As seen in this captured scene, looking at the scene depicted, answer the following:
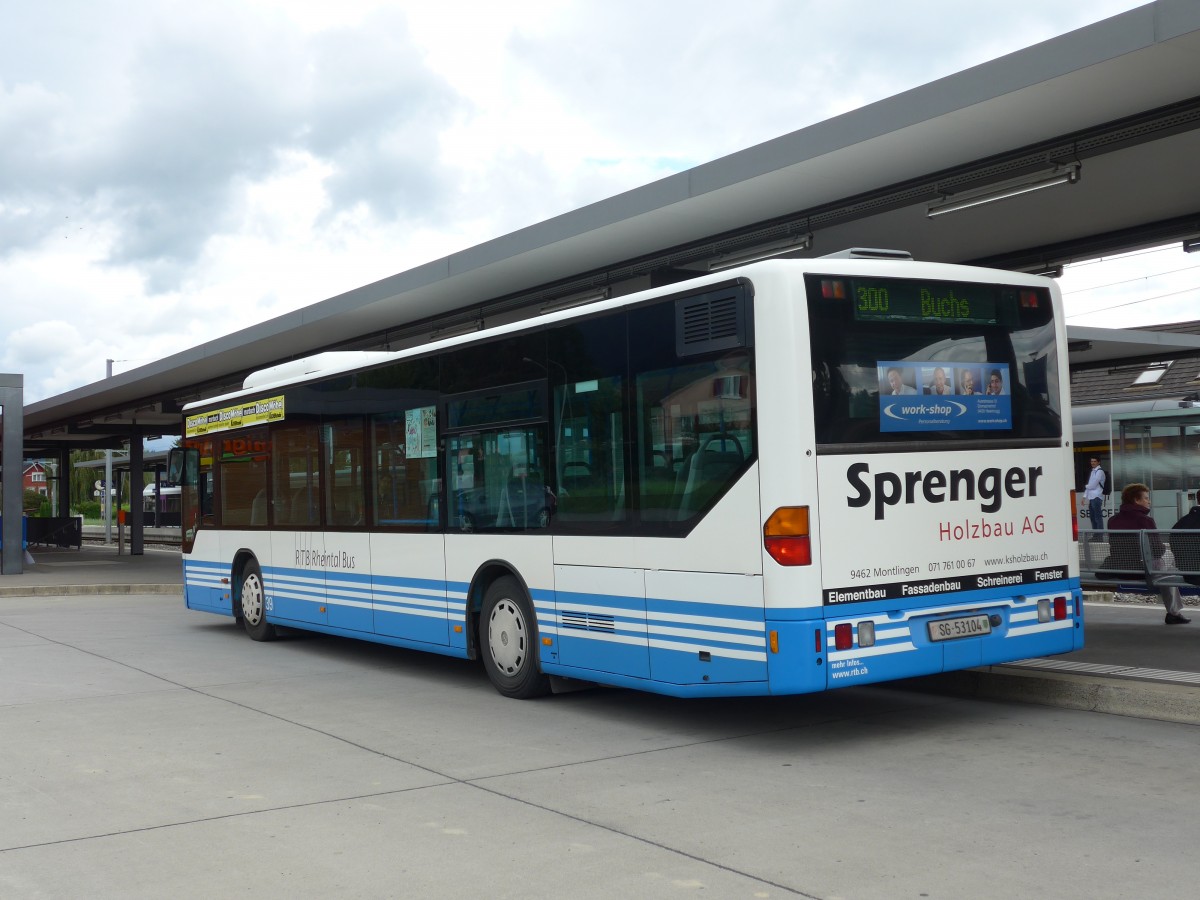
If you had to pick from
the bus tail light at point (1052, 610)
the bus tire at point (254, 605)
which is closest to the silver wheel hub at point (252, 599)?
the bus tire at point (254, 605)

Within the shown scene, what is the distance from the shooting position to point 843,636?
7.12 metres

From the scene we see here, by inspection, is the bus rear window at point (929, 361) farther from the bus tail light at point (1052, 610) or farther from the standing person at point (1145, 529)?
the standing person at point (1145, 529)

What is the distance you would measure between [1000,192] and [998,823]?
663 centimetres

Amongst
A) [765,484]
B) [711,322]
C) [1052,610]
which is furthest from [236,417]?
[1052,610]

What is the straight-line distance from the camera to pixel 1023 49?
8.73 meters

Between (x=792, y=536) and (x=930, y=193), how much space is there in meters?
5.43

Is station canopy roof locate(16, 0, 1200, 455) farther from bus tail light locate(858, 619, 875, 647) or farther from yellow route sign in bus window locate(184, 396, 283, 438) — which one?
bus tail light locate(858, 619, 875, 647)

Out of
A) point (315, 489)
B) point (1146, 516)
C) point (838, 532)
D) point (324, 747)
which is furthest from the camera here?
point (1146, 516)

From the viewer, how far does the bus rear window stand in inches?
287

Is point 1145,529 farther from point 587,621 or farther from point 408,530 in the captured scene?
point 408,530

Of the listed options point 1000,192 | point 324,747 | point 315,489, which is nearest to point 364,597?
point 315,489

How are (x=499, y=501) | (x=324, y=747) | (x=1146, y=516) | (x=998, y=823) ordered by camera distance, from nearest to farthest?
(x=998, y=823), (x=324, y=747), (x=499, y=501), (x=1146, y=516)

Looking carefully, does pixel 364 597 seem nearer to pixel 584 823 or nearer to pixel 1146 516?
pixel 584 823

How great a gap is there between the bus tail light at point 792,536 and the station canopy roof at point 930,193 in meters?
3.09
